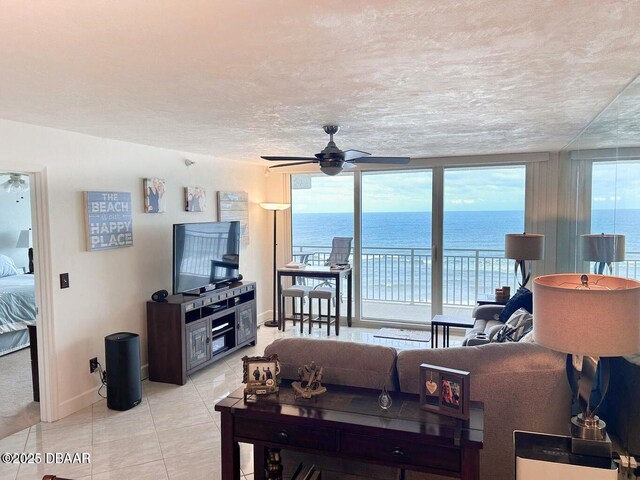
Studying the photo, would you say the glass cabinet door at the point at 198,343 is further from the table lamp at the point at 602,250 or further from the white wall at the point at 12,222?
the white wall at the point at 12,222

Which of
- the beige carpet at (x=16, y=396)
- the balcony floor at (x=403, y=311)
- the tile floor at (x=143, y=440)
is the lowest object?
the tile floor at (x=143, y=440)

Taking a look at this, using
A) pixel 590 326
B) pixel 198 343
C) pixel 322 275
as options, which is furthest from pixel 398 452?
pixel 322 275

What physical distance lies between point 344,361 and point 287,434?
0.47 metres

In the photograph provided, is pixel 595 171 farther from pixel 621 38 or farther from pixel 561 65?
pixel 621 38

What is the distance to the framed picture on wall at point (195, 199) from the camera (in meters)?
4.88

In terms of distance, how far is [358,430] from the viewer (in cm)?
180

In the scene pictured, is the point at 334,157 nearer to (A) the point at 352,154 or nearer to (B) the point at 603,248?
(A) the point at 352,154

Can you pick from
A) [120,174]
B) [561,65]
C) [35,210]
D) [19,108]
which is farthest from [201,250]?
[561,65]

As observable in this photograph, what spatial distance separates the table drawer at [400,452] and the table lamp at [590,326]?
1.73ft

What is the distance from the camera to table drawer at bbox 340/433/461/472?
173 cm

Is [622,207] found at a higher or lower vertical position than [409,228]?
higher

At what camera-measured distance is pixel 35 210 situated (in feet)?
10.9

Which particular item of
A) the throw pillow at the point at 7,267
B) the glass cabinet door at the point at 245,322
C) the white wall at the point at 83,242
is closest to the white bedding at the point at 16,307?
the throw pillow at the point at 7,267

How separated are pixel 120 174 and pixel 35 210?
86 centimetres
